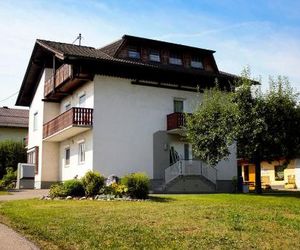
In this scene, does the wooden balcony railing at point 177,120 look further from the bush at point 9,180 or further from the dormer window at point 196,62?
the bush at point 9,180

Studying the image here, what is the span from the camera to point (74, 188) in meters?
19.2

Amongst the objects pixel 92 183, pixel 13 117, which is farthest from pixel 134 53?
pixel 13 117

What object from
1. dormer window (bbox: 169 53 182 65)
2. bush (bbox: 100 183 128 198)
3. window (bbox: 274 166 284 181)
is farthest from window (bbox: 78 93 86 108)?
window (bbox: 274 166 284 181)

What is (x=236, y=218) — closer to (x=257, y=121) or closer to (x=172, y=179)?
(x=257, y=121)

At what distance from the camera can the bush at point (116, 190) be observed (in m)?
18.4

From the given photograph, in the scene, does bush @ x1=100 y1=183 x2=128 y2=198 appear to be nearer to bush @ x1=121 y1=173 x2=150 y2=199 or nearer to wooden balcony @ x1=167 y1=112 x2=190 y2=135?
bush @ x1=121 y1=173 x2=150 y2=199

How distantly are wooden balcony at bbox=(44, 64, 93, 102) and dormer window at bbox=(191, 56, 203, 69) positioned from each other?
7.56 m

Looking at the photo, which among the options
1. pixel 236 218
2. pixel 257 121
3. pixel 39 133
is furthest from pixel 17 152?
pixel 236 218

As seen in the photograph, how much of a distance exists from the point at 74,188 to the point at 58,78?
11.5 metres

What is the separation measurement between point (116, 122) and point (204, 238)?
17284mm

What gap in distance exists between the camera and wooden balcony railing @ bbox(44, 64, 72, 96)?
26.8 meters

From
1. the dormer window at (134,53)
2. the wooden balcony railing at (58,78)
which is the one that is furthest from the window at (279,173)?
the wooden balcony railing at (58,78)

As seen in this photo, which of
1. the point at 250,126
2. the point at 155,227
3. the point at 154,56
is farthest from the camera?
the point at 154,56

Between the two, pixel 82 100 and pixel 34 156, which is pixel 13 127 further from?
pixel 82 100
